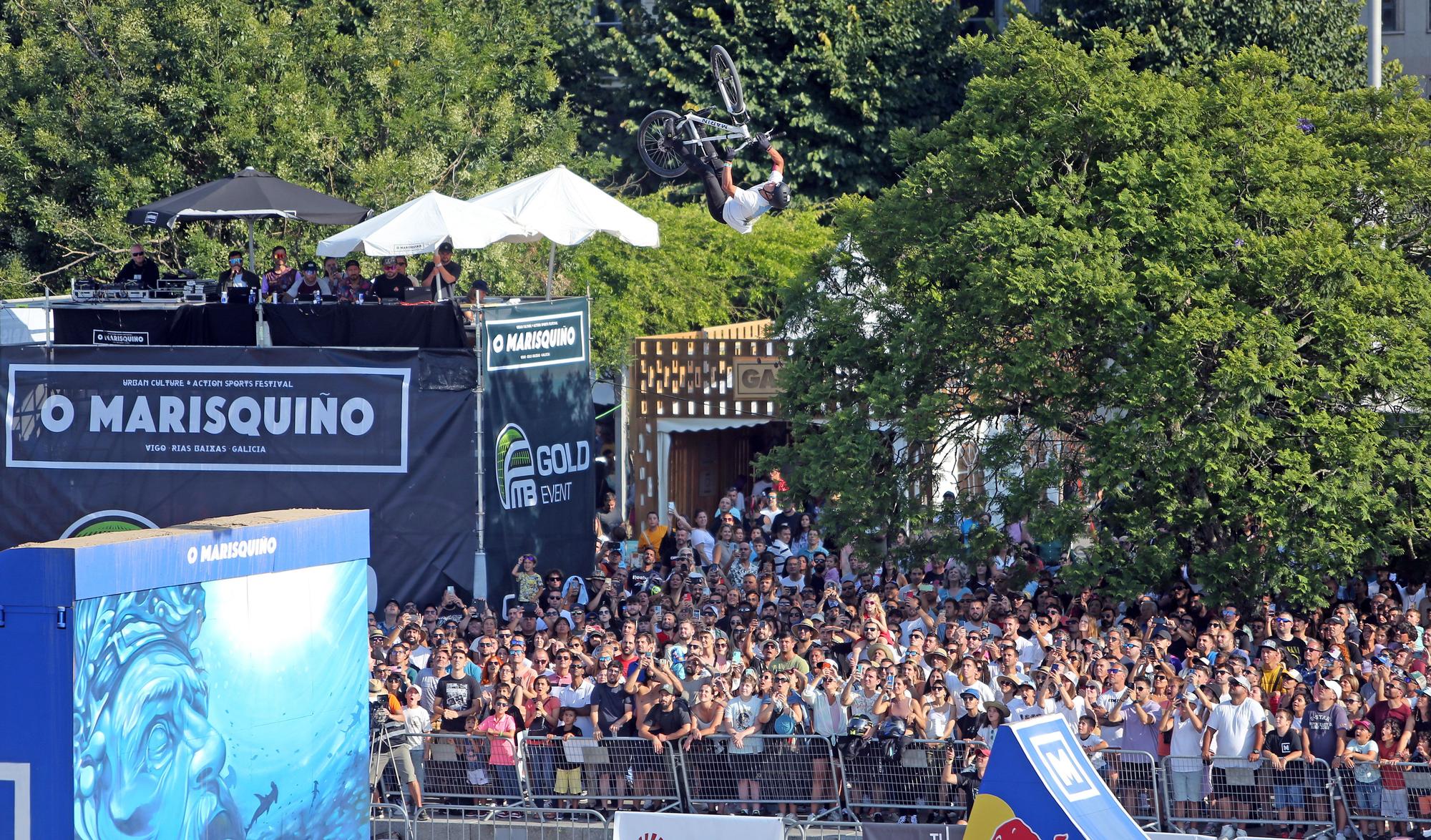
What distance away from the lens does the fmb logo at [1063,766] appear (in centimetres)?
870

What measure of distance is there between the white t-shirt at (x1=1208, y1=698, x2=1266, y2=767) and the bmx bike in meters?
7.03

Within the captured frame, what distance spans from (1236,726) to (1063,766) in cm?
400

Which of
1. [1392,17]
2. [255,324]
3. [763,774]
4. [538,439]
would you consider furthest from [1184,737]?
[1392,17]

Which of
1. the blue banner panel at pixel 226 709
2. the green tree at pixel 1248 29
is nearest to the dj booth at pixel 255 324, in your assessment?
the blue banner panel at pixel 226 709

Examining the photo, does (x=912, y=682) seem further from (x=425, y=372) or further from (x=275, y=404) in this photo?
(x=275, y=404)

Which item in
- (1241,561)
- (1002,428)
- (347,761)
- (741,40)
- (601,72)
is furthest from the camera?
(601,72)

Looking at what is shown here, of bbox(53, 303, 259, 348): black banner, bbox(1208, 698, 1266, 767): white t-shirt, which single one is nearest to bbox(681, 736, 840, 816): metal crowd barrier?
bbox(1208, 698, 1266, 767): white t-shirt

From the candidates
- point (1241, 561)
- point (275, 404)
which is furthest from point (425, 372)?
point (1241, 561)

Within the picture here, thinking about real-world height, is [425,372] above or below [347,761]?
above

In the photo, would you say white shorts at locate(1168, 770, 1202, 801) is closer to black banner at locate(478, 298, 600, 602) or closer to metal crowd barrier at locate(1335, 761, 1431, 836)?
metal crowd barrier at locate(1335, 761, 1431, 836)

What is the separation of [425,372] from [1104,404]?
728 cm

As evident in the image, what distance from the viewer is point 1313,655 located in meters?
13.5

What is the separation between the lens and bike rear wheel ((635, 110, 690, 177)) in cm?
1700

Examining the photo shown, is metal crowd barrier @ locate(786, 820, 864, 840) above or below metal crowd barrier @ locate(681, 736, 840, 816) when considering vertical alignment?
below
